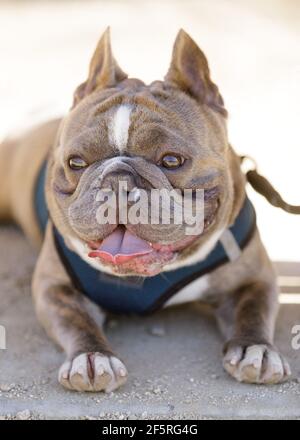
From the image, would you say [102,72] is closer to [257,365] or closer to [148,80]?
[257,365]

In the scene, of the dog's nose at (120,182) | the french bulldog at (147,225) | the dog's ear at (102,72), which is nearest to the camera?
the dog's nose at (120,182)

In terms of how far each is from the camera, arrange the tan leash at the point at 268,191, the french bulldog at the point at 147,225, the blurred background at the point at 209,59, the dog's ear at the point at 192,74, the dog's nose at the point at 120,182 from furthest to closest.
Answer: the blurred background at the point at 209,59
the tan leash at the point at 268,191
the dog's ear at the point at 192,74
the french bulldog at the point at 147,225
the dog's nose at the point at 120,182

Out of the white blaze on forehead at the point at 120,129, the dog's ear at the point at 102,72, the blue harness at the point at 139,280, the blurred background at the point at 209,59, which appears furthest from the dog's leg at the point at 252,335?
the dog's ear at the point at 102,72

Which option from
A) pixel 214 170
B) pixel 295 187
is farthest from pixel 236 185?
pixel 295 187

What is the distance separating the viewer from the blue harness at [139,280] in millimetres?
3727

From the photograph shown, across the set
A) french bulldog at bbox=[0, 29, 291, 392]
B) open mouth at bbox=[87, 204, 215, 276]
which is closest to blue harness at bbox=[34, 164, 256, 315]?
french bulldog at bbox=[0, 29, 291, 392]

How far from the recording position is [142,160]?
129 inches

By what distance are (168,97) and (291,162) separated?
2411mm

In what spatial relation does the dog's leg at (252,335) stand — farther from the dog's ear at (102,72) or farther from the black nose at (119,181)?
the dog's ear at (102,72)

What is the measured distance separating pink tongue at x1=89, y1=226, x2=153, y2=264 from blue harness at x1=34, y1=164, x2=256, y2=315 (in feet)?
1.42

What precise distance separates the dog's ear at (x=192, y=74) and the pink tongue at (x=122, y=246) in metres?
0.67

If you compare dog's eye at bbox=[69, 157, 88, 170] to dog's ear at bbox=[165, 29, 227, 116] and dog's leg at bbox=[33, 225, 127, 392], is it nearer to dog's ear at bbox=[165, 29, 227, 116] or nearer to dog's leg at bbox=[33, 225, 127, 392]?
dog's ear at bbox=[165, 29, 227, 116]

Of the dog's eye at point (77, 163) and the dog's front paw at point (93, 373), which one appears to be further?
the dog's eye at point (77, 163)
